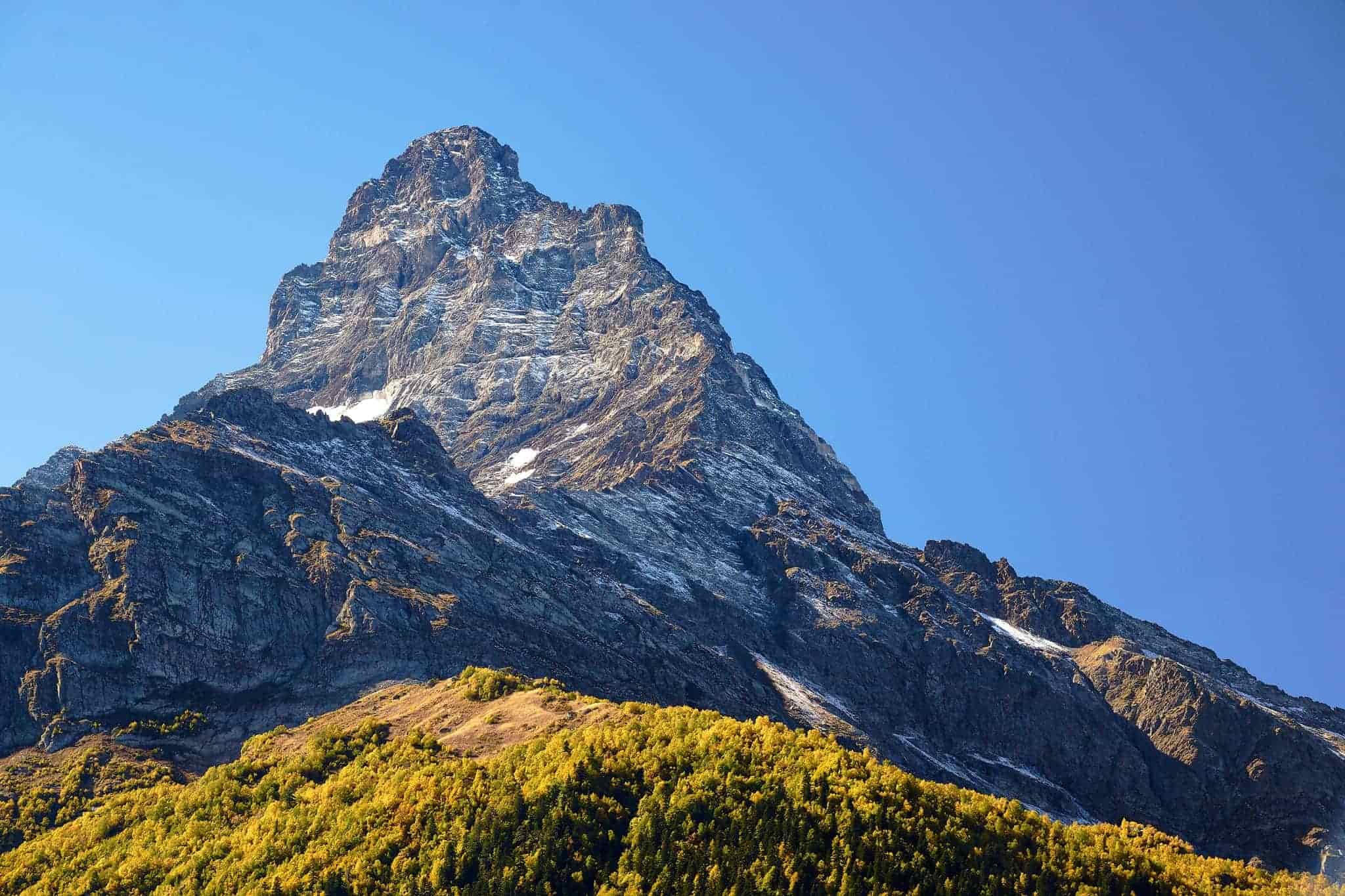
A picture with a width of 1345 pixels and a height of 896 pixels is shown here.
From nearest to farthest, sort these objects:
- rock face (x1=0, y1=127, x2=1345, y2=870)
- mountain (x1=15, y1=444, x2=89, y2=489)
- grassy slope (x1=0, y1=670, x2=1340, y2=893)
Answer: grassy slope (x1=0, y1=670, x2=1340, y2=893)
rock face (x1=0, y1=127, x2=1345, y2=870)
mountain (x1=15, y1=444, x2=89, y2=489)

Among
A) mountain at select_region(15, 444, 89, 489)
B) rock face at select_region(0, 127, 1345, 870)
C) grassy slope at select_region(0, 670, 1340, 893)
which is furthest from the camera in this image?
mountain at select_region(15, 444, 89, 489)

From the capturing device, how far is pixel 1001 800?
251ft

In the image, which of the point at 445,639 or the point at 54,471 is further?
the point at 54,471

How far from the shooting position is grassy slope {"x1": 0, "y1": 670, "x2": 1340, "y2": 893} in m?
68.6

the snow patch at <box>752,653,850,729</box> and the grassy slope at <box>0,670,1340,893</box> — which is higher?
the snow patch at <box>752,653,850,729</box>

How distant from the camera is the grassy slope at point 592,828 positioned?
68.6 meters

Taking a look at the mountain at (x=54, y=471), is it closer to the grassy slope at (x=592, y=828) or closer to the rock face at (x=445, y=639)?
the rock face at (x=445, y=639)

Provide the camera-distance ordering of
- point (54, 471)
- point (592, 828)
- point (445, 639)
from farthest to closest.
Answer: point (54, 471)
point (445, 639)
point (592, 828)

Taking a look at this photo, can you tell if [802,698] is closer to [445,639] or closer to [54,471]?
[445,639]

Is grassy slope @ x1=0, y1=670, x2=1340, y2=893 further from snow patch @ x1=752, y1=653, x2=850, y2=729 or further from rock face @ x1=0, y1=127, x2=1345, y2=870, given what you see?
snow patch @ x1=752, y1=653, x2=850, y2=729

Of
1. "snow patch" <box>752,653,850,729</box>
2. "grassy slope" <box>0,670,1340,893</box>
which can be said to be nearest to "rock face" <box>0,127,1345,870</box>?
"snow patch" <box>752,653,850,729</box>

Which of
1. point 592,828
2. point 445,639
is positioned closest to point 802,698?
point 445,639

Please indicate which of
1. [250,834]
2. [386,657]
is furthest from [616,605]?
[250,834]

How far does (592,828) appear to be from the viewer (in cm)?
7744
